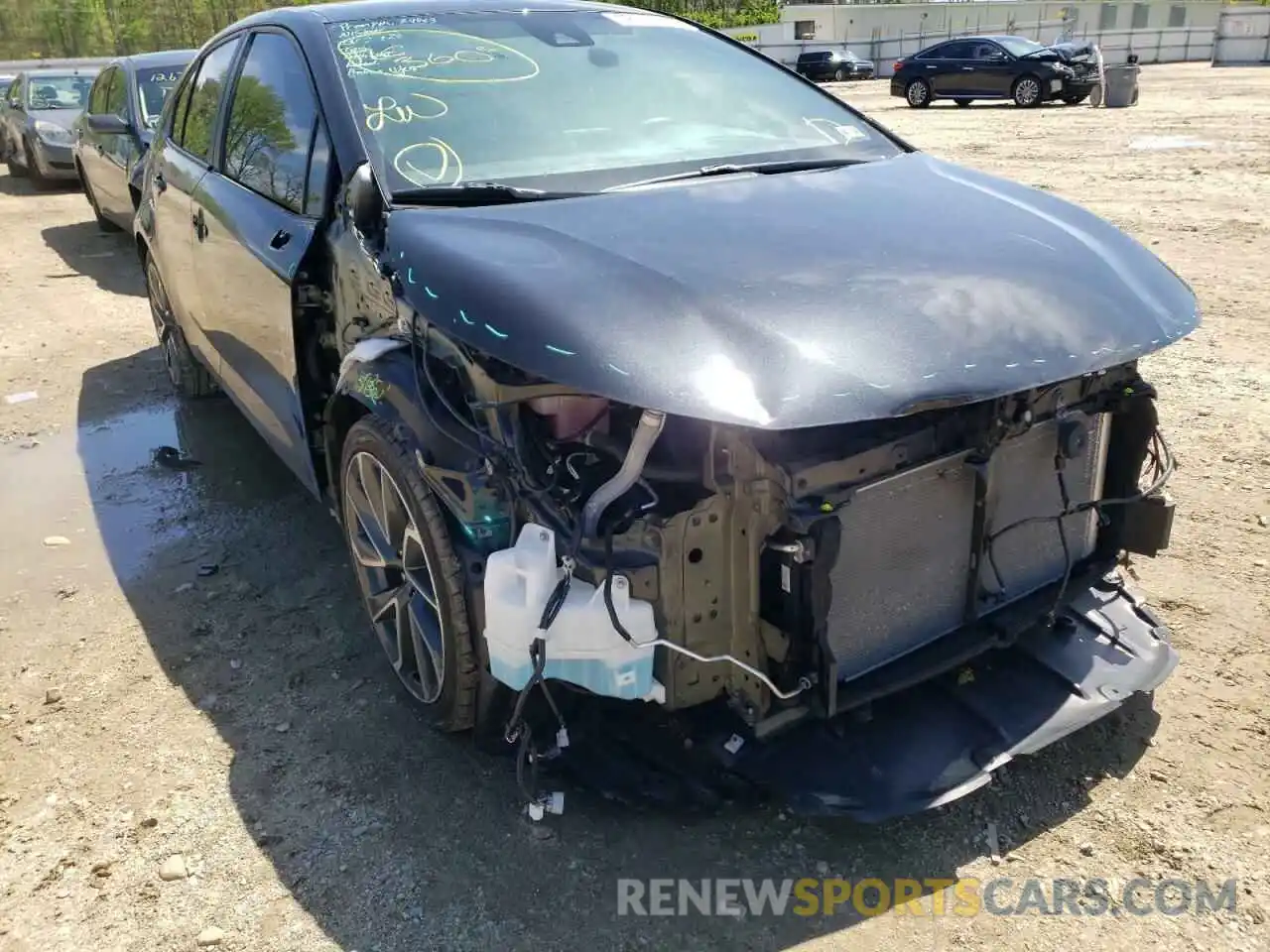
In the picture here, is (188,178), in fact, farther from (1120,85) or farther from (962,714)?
(1120,85)

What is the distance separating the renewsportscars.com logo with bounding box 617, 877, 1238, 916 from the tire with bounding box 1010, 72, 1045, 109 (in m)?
22.9

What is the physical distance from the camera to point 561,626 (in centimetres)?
216

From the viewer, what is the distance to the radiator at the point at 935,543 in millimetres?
2328

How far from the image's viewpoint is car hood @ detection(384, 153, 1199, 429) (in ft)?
6.48

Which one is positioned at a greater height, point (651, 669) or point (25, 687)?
point (651, 669)

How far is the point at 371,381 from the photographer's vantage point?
2.68 metres

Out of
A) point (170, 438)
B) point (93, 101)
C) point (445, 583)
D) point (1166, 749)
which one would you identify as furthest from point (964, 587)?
point (93, 101)

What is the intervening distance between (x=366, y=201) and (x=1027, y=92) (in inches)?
901

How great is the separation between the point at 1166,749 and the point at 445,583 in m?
1.87

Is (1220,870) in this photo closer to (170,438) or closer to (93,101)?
(170,438)

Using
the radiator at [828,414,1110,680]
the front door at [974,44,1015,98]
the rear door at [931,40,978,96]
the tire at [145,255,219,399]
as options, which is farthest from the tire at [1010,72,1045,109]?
the radiator at [828,414,1110,680]

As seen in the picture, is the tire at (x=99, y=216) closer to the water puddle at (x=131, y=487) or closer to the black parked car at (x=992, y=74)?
the water puddle at (x=131, y=487)

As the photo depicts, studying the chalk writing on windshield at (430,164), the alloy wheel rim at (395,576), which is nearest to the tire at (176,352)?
the alloy wheel rim at (395,576)

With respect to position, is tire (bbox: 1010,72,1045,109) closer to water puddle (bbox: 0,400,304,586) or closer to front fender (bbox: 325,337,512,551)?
water puddle (bbox: 0,400,304,586)
